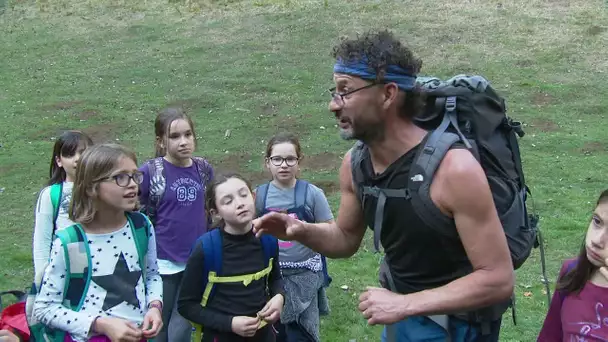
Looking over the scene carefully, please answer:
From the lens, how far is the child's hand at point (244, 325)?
11.5ft

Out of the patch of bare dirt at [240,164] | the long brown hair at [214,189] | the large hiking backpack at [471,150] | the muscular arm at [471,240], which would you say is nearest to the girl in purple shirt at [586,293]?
the large hiking backpack at [471,150]

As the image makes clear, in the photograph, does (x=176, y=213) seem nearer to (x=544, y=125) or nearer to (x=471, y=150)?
(x=471, y=150)

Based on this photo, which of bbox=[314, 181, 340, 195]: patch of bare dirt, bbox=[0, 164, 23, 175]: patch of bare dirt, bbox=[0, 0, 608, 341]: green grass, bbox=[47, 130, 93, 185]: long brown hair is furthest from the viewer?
bbox=[0, 164, 23, 175]: patch of bare dirt

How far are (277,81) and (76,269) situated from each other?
12.5 metres

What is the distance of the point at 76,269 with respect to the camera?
300cm

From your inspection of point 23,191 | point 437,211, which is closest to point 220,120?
point 23,191

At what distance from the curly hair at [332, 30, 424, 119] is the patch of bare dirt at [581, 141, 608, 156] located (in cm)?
835

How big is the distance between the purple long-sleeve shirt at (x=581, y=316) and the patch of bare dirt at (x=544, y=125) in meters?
9.19

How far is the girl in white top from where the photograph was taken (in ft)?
12.7

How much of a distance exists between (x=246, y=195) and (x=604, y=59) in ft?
47.3

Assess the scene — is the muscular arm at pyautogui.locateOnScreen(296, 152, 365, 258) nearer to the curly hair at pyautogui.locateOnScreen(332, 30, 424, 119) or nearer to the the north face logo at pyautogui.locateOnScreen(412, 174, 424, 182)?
the curly hair at pyautogui.locateOnScreen(332, 30, 424, 119)

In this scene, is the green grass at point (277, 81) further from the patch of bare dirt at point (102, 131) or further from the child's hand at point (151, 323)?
the child's hand at point (151, 323)

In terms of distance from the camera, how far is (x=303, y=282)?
4.27m

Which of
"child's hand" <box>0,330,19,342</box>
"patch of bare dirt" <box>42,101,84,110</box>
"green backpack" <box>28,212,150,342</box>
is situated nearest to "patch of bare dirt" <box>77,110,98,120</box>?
"patch of bare dirt" <box>42,101,84,110</box>
